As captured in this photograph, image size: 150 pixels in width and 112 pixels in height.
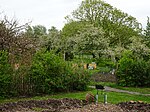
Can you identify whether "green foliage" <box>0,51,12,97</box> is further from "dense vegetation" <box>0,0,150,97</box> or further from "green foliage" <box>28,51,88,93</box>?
"green foliage" <box>28,51,88,93</box>

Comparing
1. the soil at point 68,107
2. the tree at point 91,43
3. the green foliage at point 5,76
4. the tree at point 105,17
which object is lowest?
the soil at point 68,107

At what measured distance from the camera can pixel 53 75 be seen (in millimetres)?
13617

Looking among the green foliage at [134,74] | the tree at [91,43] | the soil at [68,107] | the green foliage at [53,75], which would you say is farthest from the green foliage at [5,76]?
the tree at [91,43]

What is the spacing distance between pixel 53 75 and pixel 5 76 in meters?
2.44

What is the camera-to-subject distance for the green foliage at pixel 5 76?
39.5ft

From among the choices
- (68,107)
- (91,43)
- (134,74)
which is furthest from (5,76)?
(91,43)

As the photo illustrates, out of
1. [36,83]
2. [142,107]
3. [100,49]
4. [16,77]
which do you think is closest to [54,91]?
[36,83]

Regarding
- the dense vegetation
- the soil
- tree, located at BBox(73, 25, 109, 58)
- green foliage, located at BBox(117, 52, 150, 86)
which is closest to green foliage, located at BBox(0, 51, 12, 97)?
the dense vegetation

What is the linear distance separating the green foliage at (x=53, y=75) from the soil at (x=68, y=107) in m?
2.95

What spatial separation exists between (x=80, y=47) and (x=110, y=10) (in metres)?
10.7

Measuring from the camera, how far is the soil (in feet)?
29.2

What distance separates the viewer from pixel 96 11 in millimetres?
39375

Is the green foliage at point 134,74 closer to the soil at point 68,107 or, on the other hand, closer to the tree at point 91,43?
the soil at point 68,107

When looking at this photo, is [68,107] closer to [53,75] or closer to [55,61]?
[53,75]
